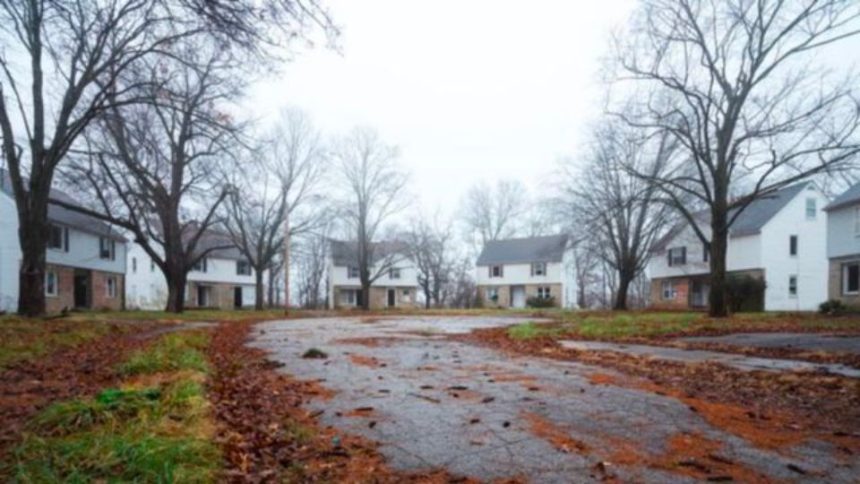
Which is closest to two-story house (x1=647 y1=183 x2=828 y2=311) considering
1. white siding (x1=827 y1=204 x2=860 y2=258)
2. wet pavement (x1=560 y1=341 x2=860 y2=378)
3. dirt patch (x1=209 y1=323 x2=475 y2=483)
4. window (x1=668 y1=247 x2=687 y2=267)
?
window (x1=668 y1=247 x2=687 y2=267)

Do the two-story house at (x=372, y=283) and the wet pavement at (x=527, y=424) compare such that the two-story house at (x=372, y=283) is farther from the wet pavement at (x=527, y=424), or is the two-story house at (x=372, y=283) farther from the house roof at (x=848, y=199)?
the wet pavement at (x=527, y=424)

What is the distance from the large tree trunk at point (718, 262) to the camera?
2086 cm

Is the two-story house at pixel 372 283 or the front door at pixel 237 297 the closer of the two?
the front door at pixel 237 297

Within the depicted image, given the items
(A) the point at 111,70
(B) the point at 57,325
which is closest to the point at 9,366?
(B) the point at 57,325

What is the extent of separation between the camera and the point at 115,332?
1387cm

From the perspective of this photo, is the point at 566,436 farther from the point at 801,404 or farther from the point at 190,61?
the point at 190,61

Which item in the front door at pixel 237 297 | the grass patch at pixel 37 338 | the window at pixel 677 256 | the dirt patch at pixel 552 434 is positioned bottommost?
the front door at pixel 237 297

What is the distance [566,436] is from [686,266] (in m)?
46.0

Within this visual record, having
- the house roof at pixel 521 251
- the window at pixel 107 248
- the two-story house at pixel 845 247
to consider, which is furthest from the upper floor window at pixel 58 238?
the two-story house at pixel 845 247

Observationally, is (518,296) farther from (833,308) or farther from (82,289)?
(82,289)

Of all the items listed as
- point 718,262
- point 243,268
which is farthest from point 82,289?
point 718,262

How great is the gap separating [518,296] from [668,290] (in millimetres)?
17645

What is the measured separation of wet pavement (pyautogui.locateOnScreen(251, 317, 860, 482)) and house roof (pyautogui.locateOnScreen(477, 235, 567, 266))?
165ft

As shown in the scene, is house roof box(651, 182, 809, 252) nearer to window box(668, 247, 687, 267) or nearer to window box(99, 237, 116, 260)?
window box(668, 247, 687, 267)
